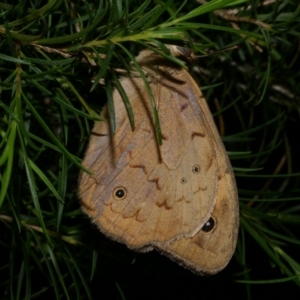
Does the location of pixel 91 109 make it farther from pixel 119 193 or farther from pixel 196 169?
pixel 196 169

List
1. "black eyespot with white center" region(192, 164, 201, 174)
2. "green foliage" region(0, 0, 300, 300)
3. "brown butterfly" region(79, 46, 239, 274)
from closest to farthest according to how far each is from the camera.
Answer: "green foliage" region(0, 0, 300, 300), "brown butterfly" region(79, 46, 239, 274), "black eyespot with white center" region(192, 164, 201, 174)

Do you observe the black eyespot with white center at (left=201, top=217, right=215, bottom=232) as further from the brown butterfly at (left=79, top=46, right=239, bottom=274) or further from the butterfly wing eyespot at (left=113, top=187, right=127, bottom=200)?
the butterfly wing eyespot at (left=113, top=187, right=127, bottom=200)

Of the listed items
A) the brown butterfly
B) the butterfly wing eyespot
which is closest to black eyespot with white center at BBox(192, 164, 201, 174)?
the brown butterfly

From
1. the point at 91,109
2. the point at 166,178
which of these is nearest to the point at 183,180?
the point at 166,178

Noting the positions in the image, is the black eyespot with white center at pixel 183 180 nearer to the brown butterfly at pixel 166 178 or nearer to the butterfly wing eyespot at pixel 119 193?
the brown butterfly at pixel 166 178

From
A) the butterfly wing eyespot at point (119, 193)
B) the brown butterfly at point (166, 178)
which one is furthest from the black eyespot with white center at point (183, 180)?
the butterfly wing eyespot at point (119, 193)

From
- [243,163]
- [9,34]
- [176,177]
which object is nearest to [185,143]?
[176,177]

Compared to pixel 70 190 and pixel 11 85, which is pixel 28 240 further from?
pixel 11 85
